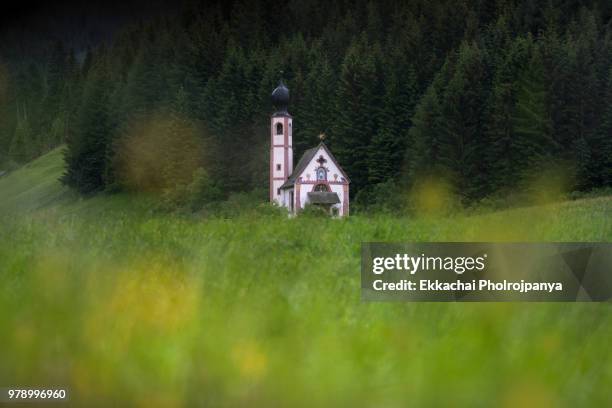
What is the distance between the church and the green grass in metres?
41.5

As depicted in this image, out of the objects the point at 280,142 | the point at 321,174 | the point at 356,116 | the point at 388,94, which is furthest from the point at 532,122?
the point at 280,142

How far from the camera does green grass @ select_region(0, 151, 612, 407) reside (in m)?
3.23

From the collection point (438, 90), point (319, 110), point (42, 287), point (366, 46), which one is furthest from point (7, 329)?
point (366, 46)

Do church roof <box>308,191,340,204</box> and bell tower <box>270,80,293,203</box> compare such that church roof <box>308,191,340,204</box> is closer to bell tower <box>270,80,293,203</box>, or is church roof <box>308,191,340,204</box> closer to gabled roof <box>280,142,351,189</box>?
gabled roof <box>280,142,351,189</box>

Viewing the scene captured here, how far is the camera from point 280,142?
57.8 m

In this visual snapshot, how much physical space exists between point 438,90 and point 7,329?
175ft

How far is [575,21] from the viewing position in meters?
68.1

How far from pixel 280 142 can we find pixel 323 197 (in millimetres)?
Result: 12149

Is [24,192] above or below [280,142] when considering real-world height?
below

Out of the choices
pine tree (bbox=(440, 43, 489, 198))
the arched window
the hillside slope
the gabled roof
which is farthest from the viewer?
the gabled roof

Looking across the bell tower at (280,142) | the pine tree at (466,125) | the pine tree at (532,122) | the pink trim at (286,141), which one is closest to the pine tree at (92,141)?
the pine tree at (466,125)

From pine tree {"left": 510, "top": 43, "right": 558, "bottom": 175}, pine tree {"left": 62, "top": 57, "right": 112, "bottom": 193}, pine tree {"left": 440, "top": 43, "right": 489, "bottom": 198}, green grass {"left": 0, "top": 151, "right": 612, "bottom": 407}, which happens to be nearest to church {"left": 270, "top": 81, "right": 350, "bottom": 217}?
pine tree {"left": 440, "top": 43, "right": 489, "bottom": 198}

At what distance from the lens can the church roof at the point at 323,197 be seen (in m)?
46.7

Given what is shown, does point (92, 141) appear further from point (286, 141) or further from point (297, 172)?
point (286, 141)
